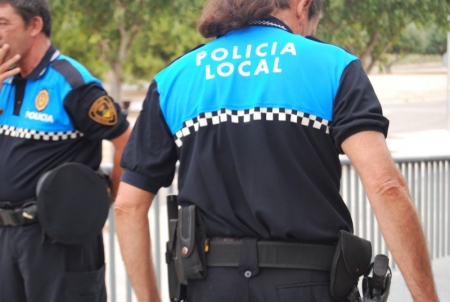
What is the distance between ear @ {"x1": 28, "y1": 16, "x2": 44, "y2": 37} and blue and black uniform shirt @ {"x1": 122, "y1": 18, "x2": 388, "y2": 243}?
1.56 m

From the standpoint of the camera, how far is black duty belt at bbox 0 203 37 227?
3.43 meters

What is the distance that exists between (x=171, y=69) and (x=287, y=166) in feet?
1.67

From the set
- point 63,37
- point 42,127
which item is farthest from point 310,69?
point 63,37

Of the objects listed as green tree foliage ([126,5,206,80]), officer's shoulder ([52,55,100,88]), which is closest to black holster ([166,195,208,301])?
officer's shoulder ([52,55,100,88])

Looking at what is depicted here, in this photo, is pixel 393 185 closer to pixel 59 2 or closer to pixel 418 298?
pixel 418 298

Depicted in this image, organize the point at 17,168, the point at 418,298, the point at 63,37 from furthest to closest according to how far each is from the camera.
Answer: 1. the point at 63,37
2. the point at 17,168
3. the point at 418,298

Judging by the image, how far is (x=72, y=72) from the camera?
11.8 ft

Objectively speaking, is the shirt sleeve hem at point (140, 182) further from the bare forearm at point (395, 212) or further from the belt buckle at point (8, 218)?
the belt buckle at point (8, 218)

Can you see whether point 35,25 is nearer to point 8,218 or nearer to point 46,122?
point 46,122

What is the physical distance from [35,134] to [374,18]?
17.8 ft

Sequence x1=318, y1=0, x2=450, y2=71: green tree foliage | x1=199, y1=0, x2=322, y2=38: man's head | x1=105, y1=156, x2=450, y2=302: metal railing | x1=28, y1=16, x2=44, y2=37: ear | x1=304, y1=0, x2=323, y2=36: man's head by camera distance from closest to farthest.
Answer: x1=199, y1=0, x2=322, y2=38: man's head
x1=304, y1=0, x2=323, y2=36: man's head
x1=28, y1=16, x2=44, y2=37: ear
x1=105, y1=156, x2=450, y2=302: metal railing
x1=318, y1=0, x2=450, y2=71: green tree foliage

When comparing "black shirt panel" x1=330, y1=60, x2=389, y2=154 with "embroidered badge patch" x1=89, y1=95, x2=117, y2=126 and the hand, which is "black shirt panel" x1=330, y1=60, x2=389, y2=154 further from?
the hand

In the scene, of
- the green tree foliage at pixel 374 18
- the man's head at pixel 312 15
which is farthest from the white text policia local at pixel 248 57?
the green tree foliage at pixel 374 18

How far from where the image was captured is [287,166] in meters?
2.20
